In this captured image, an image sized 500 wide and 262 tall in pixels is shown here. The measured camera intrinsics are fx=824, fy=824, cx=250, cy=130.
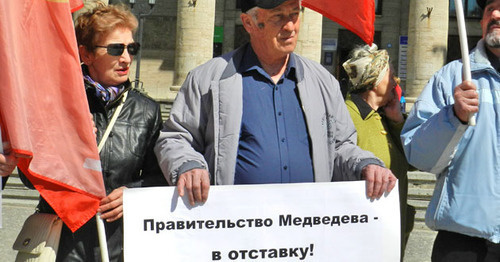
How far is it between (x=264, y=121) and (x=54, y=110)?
92 centimetres

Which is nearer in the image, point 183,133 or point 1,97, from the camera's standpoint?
point 1,97

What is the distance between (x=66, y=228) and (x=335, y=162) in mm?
1271

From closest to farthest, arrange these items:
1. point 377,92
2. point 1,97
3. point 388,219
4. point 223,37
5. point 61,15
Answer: point 1,97, point 61,15, point 388,219, point 377,92, point 223,37

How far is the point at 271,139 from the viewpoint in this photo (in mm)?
3668

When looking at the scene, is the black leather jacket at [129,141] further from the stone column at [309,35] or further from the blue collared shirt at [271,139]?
the stone column at [309,35]

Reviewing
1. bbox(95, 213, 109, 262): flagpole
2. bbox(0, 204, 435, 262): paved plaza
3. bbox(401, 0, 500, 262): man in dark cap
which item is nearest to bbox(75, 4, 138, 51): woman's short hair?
bbox(95, 213, 109, 262): flagpole

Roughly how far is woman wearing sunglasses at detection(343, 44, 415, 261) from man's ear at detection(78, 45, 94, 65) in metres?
1.80

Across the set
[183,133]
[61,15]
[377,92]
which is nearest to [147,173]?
[183,133]

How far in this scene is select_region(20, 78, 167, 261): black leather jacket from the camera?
375 centimetres

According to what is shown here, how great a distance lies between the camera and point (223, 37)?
1296 inches

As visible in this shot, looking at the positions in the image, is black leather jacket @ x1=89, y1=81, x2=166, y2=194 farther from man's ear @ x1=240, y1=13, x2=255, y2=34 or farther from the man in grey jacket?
man's ear @ x1=240, y1=13, x2=255, y2=34

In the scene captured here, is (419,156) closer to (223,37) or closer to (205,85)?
(205,85)

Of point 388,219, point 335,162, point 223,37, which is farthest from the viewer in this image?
point 223,37

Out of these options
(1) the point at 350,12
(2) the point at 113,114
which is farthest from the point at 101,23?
(1) the point at 350,12
